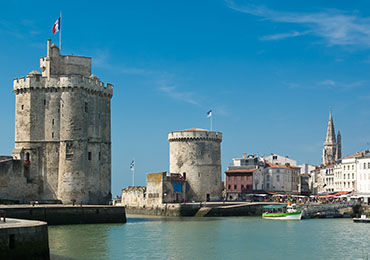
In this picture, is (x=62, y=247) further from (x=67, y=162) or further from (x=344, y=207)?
(x=344, y=207)

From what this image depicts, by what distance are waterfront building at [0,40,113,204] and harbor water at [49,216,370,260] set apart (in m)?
6.99

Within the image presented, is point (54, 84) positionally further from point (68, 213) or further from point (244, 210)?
point (244, 210)

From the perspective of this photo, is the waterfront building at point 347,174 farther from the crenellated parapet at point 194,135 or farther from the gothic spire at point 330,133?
the gothic spire at point 330,133

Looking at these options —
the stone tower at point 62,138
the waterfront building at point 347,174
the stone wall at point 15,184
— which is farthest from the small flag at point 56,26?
the waterfront building at point 347,174

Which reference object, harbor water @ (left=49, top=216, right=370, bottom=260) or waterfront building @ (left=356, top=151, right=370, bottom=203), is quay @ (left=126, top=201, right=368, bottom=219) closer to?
harbor water @ (left=49, top=216, right=370, bottom=260)

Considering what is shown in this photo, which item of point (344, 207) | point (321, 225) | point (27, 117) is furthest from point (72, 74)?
point (344, 207)

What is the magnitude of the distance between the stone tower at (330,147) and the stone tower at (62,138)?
81847 mm

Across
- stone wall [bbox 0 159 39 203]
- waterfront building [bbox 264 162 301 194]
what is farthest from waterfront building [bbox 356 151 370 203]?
stone wall [bbox 0 159 39 203]

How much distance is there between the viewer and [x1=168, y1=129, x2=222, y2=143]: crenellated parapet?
6888 cm

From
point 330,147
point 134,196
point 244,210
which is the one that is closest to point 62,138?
point 134,196

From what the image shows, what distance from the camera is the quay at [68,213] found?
3825 cm

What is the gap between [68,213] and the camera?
4175 centimetres

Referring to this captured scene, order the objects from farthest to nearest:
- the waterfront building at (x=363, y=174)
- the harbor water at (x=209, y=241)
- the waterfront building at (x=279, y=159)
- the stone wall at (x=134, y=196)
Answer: the waterfront building at (x=279, y=159), the waterfront building at (x=363, y=174), the stone wall at (x=134, y=196), the harbor water at (x=209, y=241)

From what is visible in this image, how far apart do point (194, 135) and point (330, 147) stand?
62764mm
